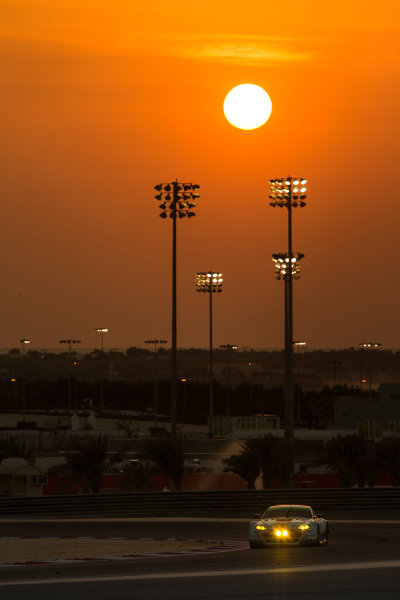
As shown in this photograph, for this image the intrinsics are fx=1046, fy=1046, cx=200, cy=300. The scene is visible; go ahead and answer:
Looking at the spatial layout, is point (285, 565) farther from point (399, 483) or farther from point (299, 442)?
point (299, 442)

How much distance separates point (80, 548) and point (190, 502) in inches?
593

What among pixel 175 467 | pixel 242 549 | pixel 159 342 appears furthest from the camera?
pixel 159 342

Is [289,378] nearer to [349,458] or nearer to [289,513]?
[349,458]

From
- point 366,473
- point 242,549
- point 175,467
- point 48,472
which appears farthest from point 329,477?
point 242,549

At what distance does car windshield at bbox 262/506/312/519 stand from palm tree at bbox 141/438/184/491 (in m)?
20.6

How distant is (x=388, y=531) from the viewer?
32.1 metres

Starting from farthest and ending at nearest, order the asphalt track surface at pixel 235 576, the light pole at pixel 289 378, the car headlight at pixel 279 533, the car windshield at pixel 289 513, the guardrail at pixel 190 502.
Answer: the light pole at pixel 289 378 → the guardrail at pixel 190 502 → the car windshield at pixel 289 513 → the car headlight at pixel 279 533 → the asphalt track surface at pixel 235 576

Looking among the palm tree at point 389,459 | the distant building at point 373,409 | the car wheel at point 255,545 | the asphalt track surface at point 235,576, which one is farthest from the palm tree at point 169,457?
the distant building at point 373,409

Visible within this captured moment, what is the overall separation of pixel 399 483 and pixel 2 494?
1987cm

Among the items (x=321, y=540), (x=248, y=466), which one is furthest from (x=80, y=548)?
(x=248, y=466)

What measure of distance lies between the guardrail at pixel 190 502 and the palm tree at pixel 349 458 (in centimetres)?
850

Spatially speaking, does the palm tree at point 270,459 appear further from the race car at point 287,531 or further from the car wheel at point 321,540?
the race car at point 287,531

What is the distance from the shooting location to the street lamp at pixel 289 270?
155ft

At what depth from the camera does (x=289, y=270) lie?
162ft
